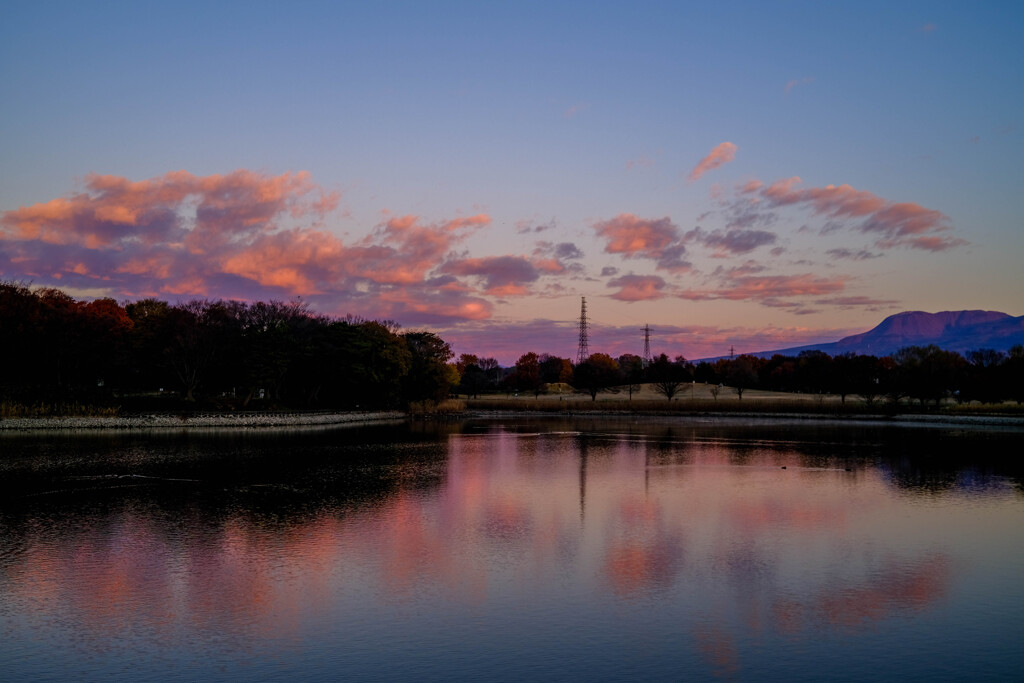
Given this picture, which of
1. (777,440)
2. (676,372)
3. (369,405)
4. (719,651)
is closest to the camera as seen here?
(719,651)

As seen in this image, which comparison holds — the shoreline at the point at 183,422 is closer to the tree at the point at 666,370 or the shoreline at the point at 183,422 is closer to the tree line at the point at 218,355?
the tree line at the point at 218,355

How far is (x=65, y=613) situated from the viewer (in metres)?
12.3

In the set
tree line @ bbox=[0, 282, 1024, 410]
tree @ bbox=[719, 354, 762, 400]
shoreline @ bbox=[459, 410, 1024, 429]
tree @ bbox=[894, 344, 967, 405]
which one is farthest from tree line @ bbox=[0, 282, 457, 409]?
tree @ bbox=[719, 354, 762, 400]

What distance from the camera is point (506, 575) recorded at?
1519cm

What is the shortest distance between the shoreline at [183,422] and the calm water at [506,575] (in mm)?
29451

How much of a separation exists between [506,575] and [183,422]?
5533cm

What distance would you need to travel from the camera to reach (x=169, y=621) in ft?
39.3

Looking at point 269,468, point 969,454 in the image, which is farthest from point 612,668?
point 969,454

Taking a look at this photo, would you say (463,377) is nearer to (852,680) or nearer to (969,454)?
(969,454)

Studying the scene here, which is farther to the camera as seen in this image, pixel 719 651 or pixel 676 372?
pixel 676 372

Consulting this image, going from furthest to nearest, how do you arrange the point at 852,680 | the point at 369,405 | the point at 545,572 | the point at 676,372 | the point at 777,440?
the point at 676,372
the point at 369,405
the point at 777,440
the point at 545,572
the point at 852,680

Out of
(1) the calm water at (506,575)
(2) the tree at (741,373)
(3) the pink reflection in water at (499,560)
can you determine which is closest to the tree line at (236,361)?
(2) the tree at (741,373)

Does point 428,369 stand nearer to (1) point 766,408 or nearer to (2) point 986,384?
(1) point 766,408

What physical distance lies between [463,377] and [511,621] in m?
166
